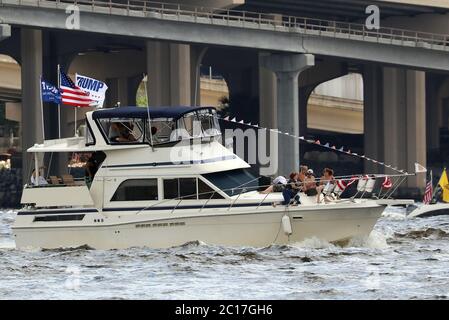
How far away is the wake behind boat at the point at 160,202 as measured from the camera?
42469mm

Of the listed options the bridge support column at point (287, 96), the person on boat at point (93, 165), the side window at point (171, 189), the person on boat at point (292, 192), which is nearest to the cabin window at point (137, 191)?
the side window at point (171, 189)

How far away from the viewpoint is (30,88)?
3703 inches

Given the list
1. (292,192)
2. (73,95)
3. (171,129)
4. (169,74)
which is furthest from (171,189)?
(169,74)

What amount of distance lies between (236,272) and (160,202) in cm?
544

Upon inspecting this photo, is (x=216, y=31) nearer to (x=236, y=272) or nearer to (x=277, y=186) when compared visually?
(x=277, y=186)

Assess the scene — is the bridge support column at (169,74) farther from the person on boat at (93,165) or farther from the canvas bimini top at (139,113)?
the person on boat at (93,165)

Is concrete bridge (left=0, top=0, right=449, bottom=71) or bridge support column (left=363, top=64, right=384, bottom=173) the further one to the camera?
bridge support column (left=363, top=64, right=384, bottom=173)

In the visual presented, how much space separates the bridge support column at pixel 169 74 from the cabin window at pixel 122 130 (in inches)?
2092

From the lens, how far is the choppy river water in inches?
1356

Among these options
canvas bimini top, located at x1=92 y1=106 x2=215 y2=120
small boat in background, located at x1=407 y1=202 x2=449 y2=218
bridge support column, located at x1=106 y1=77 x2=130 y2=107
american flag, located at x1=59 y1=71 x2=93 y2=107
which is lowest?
small boat in background, located at x1=407 y1=202 x2=449 y2=218

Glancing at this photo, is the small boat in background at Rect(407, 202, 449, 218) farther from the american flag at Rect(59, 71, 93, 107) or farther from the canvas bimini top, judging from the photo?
the canvas bimini top

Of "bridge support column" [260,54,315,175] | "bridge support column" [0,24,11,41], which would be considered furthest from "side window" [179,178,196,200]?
"bridge support column" [260,54,315,175]

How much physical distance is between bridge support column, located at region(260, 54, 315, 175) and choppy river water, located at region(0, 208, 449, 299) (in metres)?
46.1
